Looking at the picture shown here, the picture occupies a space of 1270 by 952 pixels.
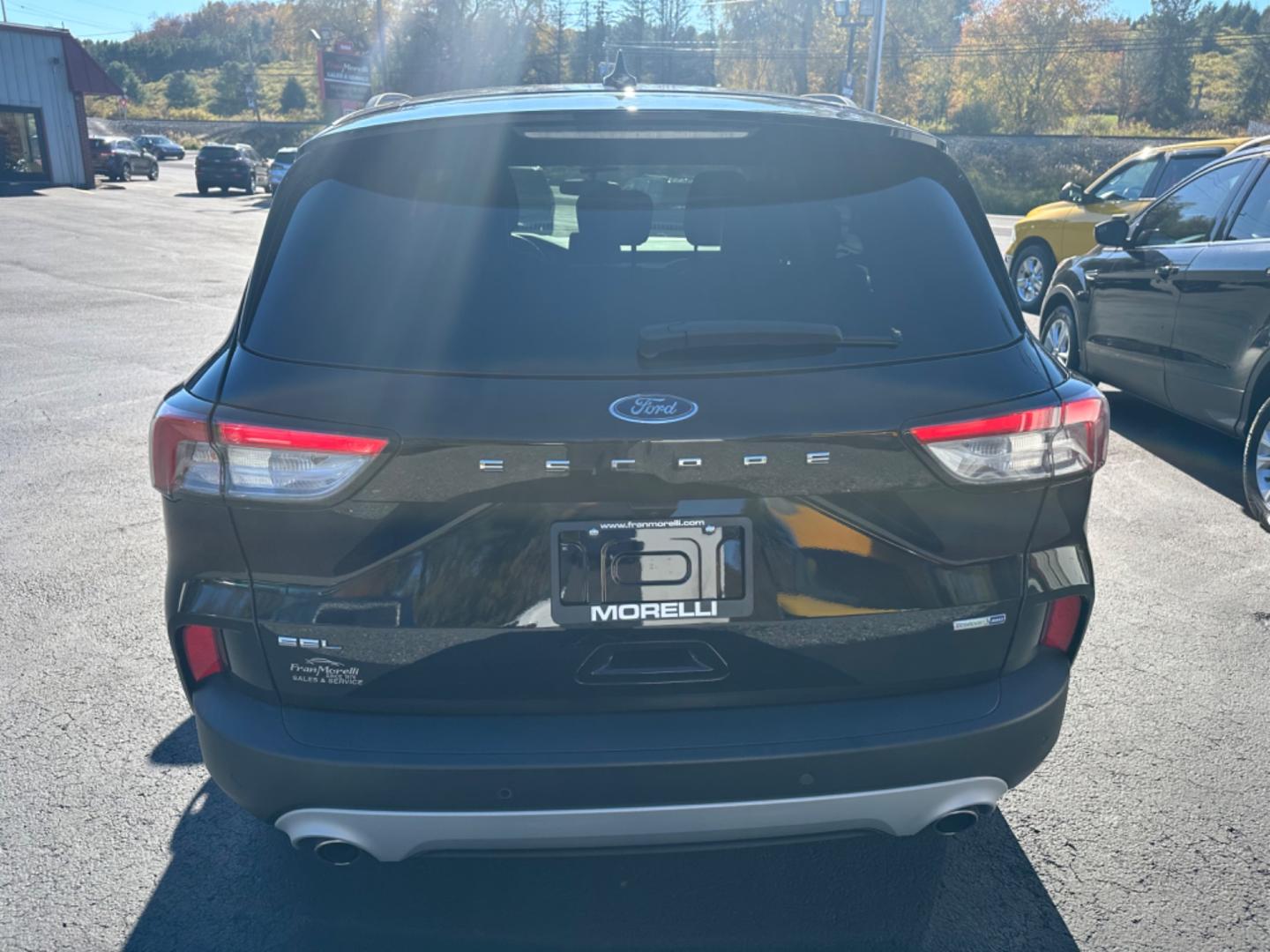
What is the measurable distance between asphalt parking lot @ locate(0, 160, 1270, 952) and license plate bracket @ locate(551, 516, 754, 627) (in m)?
0.58

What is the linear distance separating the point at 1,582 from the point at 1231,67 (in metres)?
98.8

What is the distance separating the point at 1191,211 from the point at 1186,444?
5.12 feet

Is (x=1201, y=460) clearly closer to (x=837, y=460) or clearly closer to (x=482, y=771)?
(x=837, y=460)

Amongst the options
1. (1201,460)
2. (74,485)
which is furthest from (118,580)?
(1201,460)

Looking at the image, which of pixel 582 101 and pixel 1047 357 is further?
pixel 582 101

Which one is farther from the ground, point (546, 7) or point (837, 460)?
point (546, 7)

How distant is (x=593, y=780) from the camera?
6.86ft

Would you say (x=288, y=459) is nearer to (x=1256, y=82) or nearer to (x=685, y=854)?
(x=685, y=854)

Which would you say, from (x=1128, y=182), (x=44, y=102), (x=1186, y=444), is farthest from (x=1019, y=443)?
(x=44, y=102)

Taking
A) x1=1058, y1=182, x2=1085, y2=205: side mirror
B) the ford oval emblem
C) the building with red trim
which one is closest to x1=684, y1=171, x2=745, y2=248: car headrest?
the ford oval emblem

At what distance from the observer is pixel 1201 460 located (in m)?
6.77

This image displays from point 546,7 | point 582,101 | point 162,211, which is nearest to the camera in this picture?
point 582,101

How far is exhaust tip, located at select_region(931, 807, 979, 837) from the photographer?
90.6 inches

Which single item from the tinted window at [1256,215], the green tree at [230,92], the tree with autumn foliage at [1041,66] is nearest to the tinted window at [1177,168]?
the tinted window at [1256,215]
